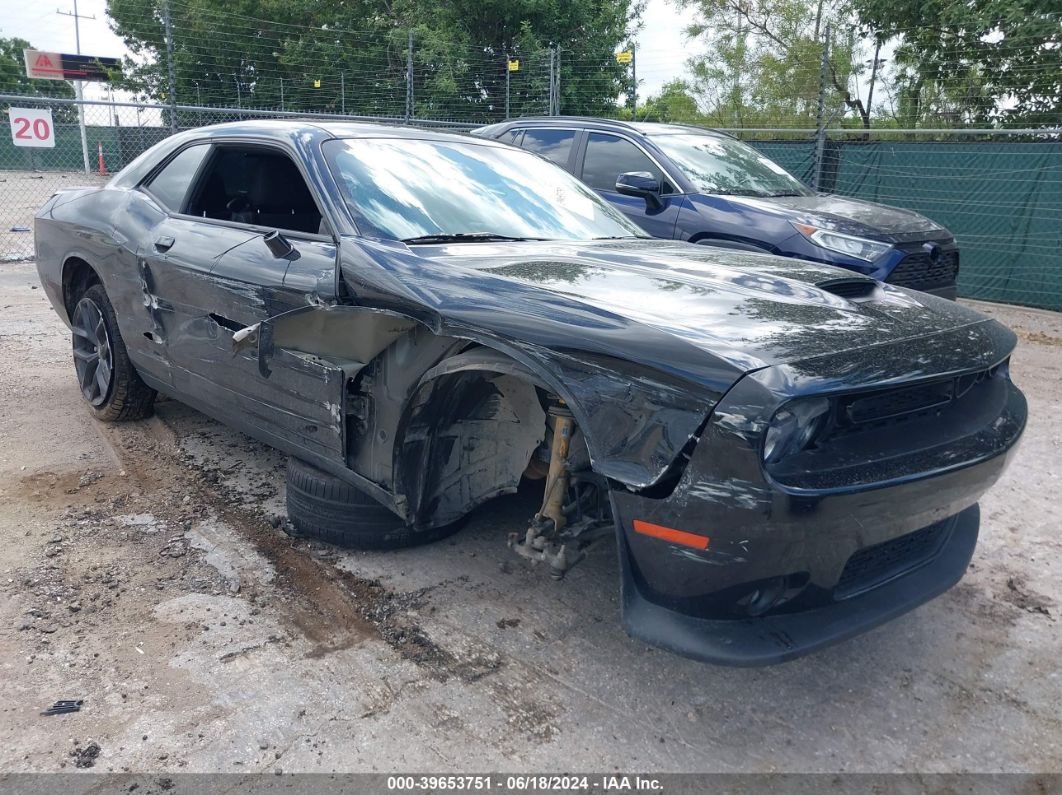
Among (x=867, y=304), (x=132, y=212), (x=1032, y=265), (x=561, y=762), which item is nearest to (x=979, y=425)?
(x=867, y=304)

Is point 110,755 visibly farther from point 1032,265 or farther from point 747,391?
point 1032,265

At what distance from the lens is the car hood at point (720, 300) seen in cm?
221

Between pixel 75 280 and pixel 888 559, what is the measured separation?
4575mm

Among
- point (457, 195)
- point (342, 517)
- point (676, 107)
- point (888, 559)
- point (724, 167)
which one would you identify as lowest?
point (342, 517)

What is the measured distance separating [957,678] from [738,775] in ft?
3.05

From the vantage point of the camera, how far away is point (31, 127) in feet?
37.3

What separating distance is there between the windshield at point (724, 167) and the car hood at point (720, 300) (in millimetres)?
3645

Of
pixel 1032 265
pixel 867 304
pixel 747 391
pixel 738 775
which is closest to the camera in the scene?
pixel 747 391

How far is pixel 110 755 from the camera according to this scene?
225cm

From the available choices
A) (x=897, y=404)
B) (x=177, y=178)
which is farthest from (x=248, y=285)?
(x=897, y=404)

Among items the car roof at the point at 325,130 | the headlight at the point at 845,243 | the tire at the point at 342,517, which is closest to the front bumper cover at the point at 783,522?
the tire at the point at 342,517

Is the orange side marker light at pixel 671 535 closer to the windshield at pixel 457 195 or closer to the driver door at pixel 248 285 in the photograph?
the driver door at pixel 248 285

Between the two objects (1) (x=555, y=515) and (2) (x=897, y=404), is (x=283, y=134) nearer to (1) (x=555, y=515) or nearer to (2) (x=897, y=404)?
(1) (x=555, y=515)

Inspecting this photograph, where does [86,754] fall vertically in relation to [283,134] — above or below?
below
